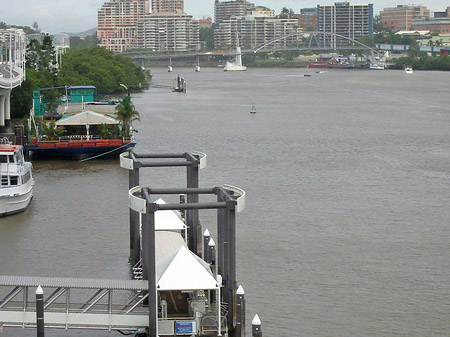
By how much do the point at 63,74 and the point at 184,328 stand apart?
4799cm

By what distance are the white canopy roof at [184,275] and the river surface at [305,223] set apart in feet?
5.40

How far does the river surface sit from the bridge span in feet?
16.3

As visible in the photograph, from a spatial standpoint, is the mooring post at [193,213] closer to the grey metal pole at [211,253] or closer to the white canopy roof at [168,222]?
the white canopy roof at [168,222]

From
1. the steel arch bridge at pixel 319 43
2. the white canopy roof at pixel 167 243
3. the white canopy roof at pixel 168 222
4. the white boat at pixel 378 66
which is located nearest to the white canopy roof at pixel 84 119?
the white canopy roof at pixel 168 222

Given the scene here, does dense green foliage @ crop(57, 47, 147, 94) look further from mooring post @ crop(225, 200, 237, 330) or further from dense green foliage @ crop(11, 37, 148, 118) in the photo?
mooring post @ crop(225, 200, 237, 330)

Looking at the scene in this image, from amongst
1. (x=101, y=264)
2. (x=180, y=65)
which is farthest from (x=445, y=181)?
(x=180, y=65)

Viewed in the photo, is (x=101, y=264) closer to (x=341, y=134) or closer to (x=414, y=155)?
(x=414, y=155)

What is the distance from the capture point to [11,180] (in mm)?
22031

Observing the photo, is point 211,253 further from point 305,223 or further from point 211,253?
point 305,223

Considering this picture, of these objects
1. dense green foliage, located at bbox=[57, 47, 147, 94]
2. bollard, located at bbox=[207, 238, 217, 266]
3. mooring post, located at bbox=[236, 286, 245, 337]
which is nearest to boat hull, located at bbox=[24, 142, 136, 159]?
bollard, located at bbox=[207, 238, 217, 266]

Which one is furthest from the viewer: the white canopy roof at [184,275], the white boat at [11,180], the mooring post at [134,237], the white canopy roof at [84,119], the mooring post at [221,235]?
the white canopy roof at [84,119]

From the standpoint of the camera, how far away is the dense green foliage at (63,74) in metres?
44.5

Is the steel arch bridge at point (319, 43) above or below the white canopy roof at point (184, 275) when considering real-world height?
above

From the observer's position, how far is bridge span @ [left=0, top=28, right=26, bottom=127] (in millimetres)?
38000
